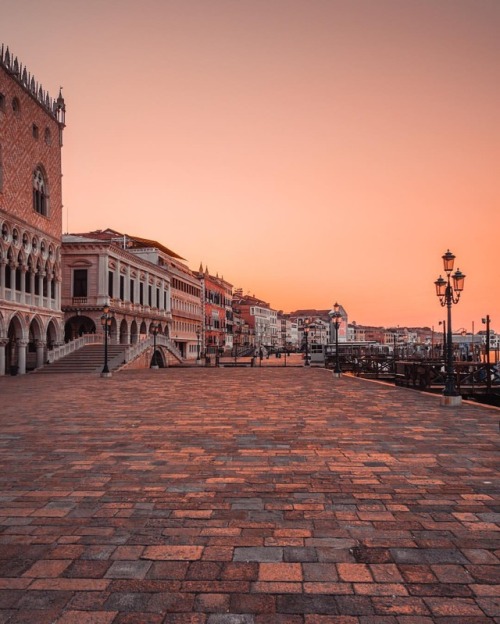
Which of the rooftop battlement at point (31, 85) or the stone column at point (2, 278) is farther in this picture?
the rooftop battlement at point (31, 85)

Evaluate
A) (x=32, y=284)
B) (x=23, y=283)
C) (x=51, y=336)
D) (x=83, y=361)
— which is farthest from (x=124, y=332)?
(x=23, y=283)

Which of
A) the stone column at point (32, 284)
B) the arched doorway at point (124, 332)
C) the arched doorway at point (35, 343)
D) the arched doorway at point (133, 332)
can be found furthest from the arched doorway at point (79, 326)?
the stone column at point (32, 284)

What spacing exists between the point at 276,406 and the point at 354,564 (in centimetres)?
1077

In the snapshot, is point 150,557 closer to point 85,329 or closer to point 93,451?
point 93,451

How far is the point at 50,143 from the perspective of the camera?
3981 cm

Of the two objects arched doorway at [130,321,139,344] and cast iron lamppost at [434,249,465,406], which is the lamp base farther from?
arched doorway at [130,321,139,344]

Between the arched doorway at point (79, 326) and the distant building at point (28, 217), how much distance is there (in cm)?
702

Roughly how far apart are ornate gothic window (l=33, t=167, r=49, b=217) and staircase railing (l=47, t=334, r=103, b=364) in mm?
9528

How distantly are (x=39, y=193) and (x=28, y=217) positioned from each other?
3354mm

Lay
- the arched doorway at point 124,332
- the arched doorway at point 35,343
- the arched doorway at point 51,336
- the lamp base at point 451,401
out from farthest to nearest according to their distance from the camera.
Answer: the arched doorway at point 124,332, the arched doorway at point 51,336, the arched doorway at point 35,343, the lamp base at point 451,401

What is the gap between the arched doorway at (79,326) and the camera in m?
47.3

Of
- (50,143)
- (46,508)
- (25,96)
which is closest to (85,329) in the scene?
(50,143)

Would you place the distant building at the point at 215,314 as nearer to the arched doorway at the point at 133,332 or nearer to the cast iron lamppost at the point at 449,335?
the arched doorway at the point at 133,332

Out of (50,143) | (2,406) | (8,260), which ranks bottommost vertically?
(2,406)
